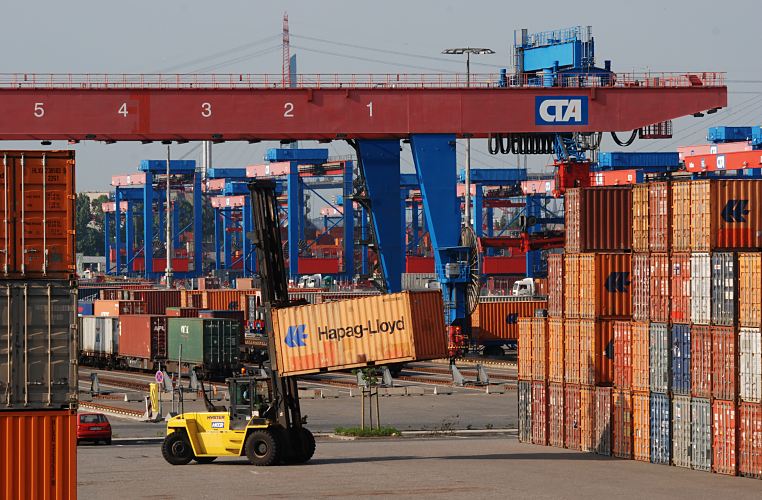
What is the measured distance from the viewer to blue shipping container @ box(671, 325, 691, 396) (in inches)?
1422

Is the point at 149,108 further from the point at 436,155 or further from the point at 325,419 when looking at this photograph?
the point at 325,419

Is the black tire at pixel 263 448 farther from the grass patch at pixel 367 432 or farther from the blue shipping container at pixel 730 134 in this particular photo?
the blue shipping container at pixel 730 134

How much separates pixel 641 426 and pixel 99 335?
167 ft

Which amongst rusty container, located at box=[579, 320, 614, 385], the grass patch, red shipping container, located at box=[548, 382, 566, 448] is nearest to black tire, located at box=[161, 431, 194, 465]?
the grass patch

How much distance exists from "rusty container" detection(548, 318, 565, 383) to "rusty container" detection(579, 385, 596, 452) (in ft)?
4.11

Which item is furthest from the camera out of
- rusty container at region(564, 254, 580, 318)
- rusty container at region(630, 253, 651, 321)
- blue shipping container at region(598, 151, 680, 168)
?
blue shipping container at region(598, 151, 680, 168)

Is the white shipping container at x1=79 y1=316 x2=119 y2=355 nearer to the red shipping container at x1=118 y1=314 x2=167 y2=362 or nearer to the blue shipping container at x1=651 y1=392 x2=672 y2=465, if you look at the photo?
the red shipping container at x1=118 y1=314 x2=167 y2=362

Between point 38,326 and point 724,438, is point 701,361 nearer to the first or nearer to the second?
point 724,438

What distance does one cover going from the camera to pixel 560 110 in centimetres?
6794

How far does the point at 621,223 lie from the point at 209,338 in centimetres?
3377

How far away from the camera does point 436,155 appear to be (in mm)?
68375

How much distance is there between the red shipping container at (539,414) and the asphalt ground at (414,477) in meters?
1.21

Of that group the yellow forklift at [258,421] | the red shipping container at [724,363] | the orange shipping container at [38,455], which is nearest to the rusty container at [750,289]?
the red shipping container at [724,363]

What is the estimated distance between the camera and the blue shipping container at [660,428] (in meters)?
36.8
